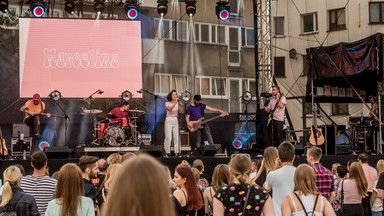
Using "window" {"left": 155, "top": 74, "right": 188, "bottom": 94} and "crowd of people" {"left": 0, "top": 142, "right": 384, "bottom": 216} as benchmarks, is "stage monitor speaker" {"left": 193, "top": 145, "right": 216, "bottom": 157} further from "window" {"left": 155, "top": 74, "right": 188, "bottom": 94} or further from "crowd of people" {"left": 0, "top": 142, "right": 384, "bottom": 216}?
"crowd of people" {"left": 0, "top": 142, "right": 384, "bottom": 216}

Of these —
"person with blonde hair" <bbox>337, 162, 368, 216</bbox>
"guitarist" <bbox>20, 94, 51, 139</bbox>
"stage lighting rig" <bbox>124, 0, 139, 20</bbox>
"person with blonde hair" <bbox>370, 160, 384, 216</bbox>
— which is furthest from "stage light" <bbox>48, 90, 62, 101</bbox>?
"person with blonde hair" <bbox>337, 162, 368, 216</bbox>

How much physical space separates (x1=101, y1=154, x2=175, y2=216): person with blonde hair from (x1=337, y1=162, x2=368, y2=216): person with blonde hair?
6.32 metres

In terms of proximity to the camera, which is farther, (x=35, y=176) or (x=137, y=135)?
(x=137, y=135)

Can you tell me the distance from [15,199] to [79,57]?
12262 millimetres

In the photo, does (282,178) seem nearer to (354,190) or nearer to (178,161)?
(354,190)

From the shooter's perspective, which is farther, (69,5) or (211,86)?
(211,86)

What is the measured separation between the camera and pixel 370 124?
1661 cm

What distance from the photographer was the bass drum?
1536 centimetres

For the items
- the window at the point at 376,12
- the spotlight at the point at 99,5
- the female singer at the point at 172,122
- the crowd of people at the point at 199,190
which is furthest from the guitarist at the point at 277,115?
the window at the point at 376,12

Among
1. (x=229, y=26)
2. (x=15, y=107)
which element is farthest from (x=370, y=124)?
(x=15, y=107)

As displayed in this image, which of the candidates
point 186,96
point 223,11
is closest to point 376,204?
point 186,96

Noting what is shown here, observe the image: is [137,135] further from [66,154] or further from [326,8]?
[326,8]

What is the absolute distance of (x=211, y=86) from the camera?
1933 cm

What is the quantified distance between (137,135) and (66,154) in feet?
10.9
